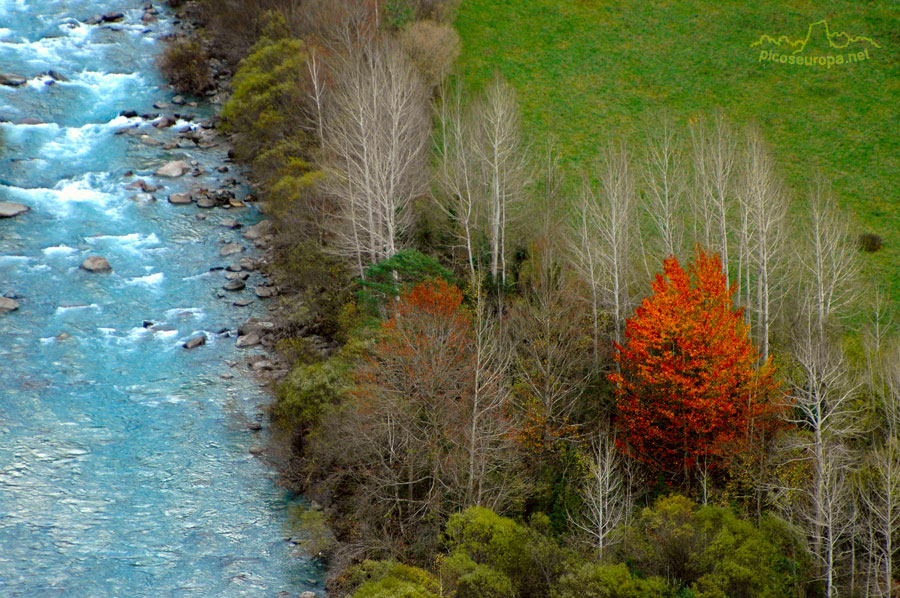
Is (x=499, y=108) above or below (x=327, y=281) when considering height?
above

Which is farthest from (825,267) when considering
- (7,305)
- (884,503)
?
(7,305)

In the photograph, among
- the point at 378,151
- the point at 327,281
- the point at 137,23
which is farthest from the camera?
the point at 137,23

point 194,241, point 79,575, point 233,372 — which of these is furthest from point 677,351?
point 194,241

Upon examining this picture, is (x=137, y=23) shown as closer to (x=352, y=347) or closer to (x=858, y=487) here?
(x=352, y=347)

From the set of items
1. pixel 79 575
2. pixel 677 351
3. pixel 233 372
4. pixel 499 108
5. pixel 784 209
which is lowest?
pixel 79 575

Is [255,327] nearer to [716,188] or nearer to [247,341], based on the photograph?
[247,341]

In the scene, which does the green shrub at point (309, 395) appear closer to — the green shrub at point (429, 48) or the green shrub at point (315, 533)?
the green shrub at point (315, 533)

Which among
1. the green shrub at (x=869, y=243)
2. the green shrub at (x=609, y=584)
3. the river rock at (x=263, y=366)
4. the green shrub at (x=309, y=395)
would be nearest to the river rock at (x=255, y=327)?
the river rock at (x=263, y=366)
